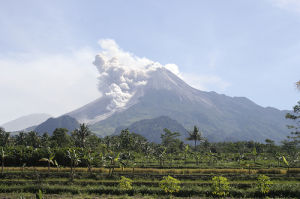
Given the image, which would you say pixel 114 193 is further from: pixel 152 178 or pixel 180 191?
pixel 152 178

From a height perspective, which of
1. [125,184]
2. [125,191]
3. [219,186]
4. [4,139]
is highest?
[4,139]

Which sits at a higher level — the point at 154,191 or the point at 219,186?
the point at 219,186

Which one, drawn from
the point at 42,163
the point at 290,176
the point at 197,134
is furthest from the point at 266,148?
the point at 42,163

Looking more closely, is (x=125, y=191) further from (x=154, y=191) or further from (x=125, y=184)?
(x=154, y=191)

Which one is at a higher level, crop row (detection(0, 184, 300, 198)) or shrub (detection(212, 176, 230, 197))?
shrub (detection(212, 176, 230, 197))

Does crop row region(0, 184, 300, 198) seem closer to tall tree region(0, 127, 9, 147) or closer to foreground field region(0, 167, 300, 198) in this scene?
foreground field region(0, 167, 300, 198)

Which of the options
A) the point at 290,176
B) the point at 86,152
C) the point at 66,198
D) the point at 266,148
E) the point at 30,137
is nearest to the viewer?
Result: the point at 66,198

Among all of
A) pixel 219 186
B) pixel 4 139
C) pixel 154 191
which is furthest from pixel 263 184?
pixel 4 139

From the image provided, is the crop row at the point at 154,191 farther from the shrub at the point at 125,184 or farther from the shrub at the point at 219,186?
the shrub at the point at 219,186

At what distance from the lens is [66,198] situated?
30.1 metres

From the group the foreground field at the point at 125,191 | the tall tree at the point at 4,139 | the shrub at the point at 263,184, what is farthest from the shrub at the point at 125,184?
the tall tree at the point at 4,139

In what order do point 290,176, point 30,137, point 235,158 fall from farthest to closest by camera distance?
1. point 30,137
2. point 235,158
3. point 290,176

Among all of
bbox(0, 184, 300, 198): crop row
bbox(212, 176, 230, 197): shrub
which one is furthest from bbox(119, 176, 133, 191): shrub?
bbox(212, 176, 230, 197): shrub

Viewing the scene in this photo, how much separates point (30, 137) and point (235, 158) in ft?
252
